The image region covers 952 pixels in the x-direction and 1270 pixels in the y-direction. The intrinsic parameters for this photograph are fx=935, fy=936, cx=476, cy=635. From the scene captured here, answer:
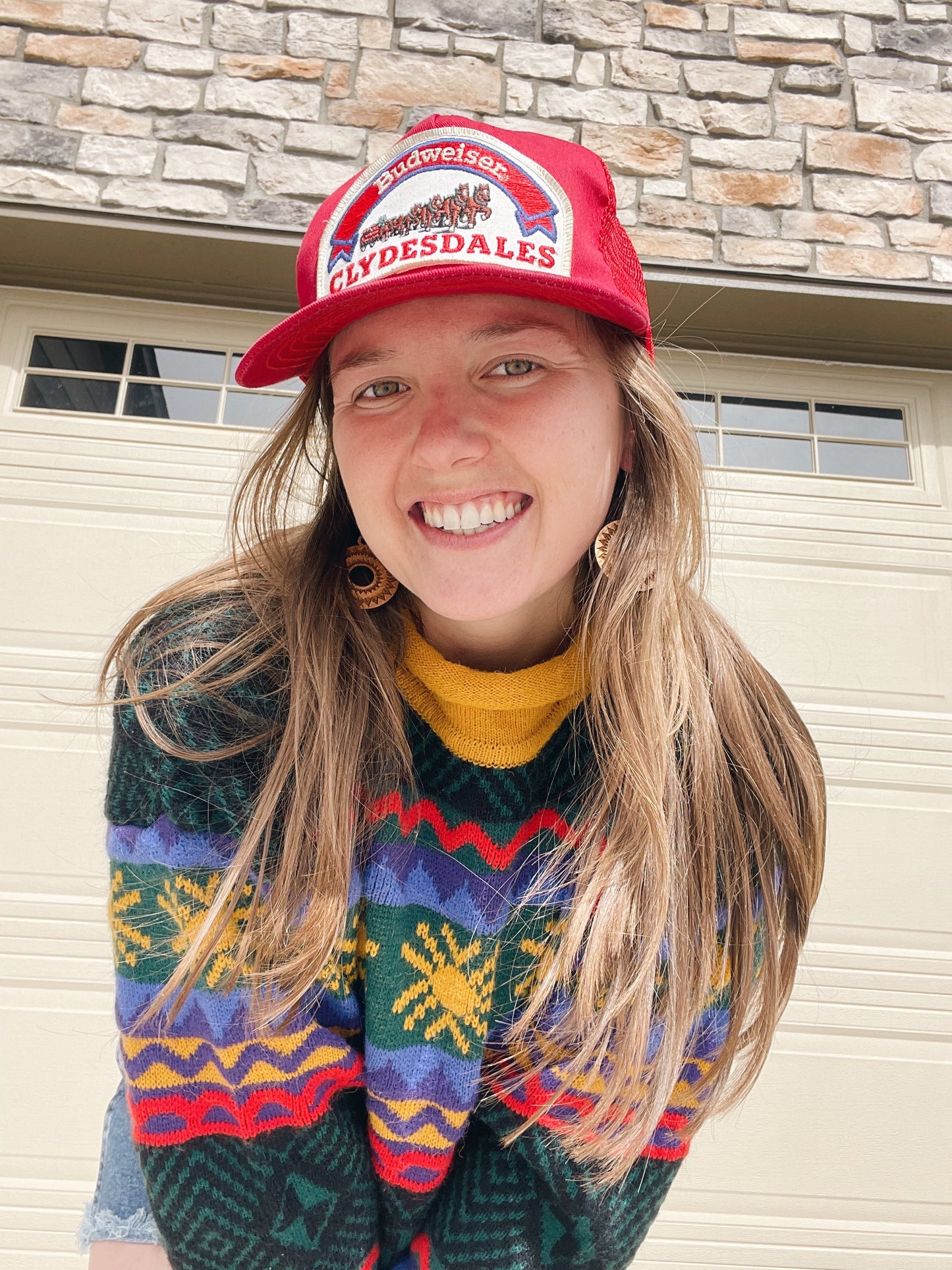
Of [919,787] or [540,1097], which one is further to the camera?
[919,787]

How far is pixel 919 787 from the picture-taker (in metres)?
2.87

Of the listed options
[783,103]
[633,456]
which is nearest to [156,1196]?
[633,456]

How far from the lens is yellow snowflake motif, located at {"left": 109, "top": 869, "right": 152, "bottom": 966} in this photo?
109 cm

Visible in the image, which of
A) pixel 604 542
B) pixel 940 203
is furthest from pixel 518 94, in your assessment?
pixel 604 542

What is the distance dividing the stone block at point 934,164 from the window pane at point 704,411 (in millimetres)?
960

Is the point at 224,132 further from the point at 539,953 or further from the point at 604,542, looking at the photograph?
the point at 539,953

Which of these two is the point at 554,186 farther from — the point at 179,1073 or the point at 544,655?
the point at 179,1073

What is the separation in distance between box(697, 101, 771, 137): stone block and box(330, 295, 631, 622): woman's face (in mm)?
2355

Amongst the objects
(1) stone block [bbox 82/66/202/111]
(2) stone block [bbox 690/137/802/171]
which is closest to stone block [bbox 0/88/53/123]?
(1) stone block [bbox 82/66/202/111]

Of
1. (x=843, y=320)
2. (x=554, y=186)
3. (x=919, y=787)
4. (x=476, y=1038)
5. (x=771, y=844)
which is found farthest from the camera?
(x=843, y=320)

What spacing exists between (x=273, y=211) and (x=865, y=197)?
6.19 ft

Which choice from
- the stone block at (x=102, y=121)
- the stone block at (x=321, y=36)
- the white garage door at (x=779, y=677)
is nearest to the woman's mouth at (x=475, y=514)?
the white garage door at (x=779, y=677)

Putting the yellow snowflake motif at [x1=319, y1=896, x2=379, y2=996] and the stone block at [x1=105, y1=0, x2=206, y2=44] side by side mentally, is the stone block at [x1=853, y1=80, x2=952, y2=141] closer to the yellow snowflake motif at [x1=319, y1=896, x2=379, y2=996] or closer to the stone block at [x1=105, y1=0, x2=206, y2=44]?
the stone block at [x1=105, y1=0, x2=206, y2=44]

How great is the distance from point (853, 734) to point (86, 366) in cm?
272
